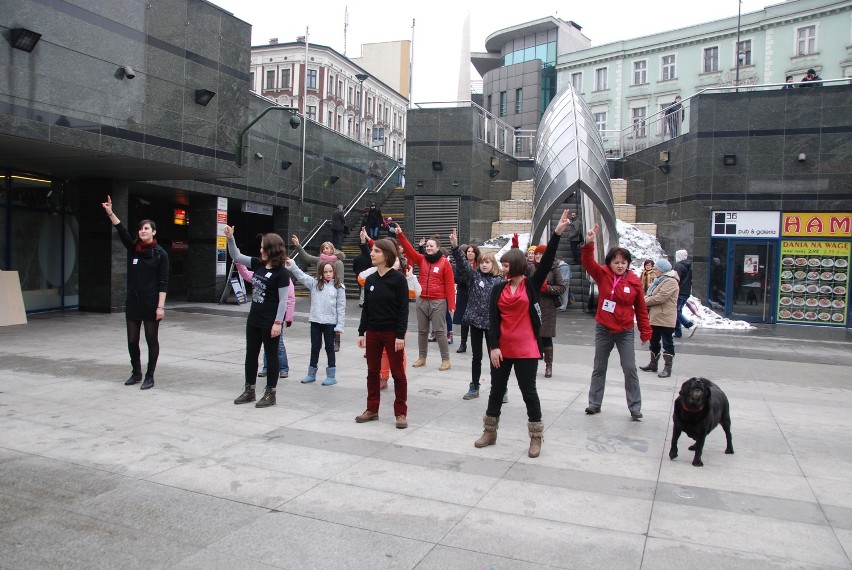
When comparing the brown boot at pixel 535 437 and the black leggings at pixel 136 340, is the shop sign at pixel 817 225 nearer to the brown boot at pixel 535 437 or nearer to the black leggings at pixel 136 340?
the brown boot at pixel 535 437

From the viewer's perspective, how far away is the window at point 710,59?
49531mm

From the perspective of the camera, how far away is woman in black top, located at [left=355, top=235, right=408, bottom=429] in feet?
20.4

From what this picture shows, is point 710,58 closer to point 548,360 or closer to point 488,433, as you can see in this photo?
point 548,360

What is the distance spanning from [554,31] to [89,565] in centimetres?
6668

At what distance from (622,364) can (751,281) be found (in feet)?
47.7

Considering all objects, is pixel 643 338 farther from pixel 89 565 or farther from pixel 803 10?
pixel 803 10

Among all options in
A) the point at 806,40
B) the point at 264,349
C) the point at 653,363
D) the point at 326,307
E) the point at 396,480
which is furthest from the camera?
the point at 806,40

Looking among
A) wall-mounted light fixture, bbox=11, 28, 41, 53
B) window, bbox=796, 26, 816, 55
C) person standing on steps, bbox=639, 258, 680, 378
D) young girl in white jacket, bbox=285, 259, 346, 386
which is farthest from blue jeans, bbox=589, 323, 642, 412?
window, bbox=796, 26, 816, 55

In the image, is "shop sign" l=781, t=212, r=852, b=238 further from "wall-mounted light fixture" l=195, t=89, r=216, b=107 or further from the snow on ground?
"wall-mounted light fixture" l=195, t=89, r=216, b=107

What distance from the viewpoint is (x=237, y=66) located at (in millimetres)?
16422

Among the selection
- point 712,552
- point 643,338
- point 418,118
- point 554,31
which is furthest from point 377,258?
point 554,31

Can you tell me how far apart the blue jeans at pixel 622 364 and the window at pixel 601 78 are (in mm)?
52473

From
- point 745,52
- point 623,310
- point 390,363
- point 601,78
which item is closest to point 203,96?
point 390,363

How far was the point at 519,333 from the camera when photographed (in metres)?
5.37
